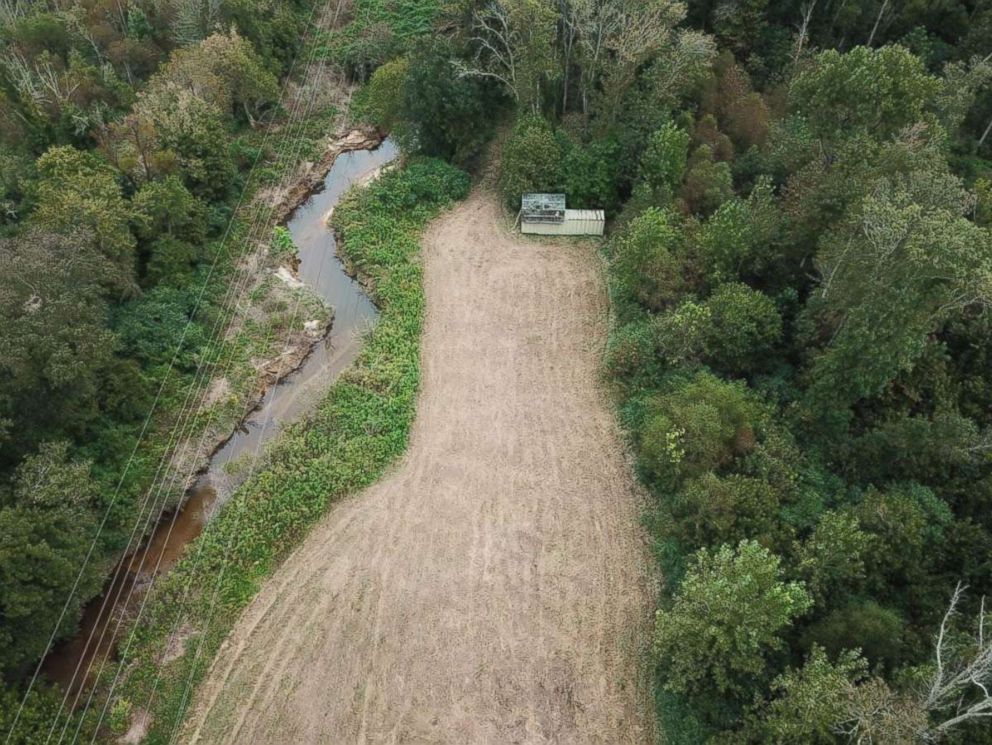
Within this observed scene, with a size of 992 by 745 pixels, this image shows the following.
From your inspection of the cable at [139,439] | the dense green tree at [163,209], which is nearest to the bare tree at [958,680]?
the cable at [139,439]

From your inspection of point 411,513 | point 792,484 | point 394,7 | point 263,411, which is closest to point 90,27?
point 394,7

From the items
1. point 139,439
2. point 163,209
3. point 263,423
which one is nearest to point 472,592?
point 263,423

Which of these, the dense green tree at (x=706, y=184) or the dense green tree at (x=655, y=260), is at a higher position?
the dense green tree at (x=706, y=184)

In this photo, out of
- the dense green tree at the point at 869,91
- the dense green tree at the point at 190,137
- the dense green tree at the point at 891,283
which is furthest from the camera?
the dense green tree at the point at 190,137

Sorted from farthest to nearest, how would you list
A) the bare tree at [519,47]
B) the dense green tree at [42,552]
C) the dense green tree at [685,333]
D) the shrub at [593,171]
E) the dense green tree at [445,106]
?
the dense green tree at [445,106], the shrub at [593,171], the bare tree at [519,47], the dense green tree at [685,333], the dense green tree at [42,552]

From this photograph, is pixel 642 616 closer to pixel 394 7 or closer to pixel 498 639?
pixel 498 639

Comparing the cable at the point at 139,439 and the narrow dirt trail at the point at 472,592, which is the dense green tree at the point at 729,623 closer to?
the narrow dirt trail at the point at 472,592
